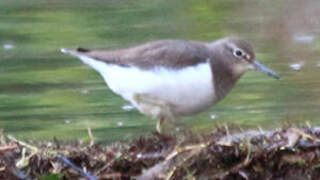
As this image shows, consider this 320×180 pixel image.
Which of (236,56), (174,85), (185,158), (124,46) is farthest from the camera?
(124,46)

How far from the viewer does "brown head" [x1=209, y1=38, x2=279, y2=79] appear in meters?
4.77

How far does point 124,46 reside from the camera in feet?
24.9

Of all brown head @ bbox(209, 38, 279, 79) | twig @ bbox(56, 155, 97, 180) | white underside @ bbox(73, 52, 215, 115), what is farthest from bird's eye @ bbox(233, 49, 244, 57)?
twig @ bbox(56, 155, 97, 180)

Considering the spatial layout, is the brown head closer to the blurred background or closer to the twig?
the blurred background

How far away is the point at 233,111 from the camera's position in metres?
5.50

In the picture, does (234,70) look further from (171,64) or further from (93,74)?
(93,74)

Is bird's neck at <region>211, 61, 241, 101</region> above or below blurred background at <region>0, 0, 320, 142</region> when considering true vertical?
above

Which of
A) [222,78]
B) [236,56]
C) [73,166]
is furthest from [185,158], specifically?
[236,56]

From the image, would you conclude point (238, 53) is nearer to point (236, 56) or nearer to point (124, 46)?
point (236, 56)

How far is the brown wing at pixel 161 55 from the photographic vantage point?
14.7 feet

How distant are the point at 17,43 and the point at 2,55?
47 cm

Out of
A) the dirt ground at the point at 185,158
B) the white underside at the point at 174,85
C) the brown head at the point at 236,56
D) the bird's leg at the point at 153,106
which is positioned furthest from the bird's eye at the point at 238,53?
the dirt ground at the point at 185,158

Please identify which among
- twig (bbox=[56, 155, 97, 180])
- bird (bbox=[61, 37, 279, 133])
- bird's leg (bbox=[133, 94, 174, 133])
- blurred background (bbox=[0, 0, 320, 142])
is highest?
twig (bbox=[56, 155, 97, 180])

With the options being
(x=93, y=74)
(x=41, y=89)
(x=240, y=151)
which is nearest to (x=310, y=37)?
(x=93, y=74)
